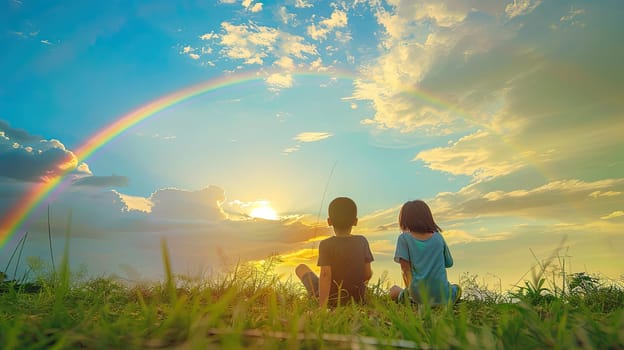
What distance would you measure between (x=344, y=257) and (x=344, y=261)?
63 millimetres

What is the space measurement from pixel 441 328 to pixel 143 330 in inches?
56.3

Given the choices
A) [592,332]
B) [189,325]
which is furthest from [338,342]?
[592,332]

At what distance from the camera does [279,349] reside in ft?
6.49

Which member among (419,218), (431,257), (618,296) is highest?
(419,218)

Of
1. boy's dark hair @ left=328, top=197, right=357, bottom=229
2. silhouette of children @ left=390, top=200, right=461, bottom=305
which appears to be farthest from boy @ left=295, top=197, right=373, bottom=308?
silhouette of children @ left=390, top=200, right=461, bottom=305

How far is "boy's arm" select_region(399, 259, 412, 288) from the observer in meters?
6.84

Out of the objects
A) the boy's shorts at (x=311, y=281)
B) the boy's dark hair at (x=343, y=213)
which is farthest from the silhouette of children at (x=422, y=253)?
the boy's shorts at (x=311, y=281)

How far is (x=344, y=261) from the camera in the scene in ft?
23.8

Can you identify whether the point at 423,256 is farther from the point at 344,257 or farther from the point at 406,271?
the point at 344,257

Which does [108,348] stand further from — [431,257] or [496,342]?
[431,257]

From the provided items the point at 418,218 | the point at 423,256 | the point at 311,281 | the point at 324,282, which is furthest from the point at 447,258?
the point at 311,281

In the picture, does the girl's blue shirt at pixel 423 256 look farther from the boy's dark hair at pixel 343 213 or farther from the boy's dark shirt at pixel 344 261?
the boy's dark hair at pixel 343 213

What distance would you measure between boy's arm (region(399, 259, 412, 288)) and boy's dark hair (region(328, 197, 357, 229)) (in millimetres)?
1104

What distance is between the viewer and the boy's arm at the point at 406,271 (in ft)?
22.4
